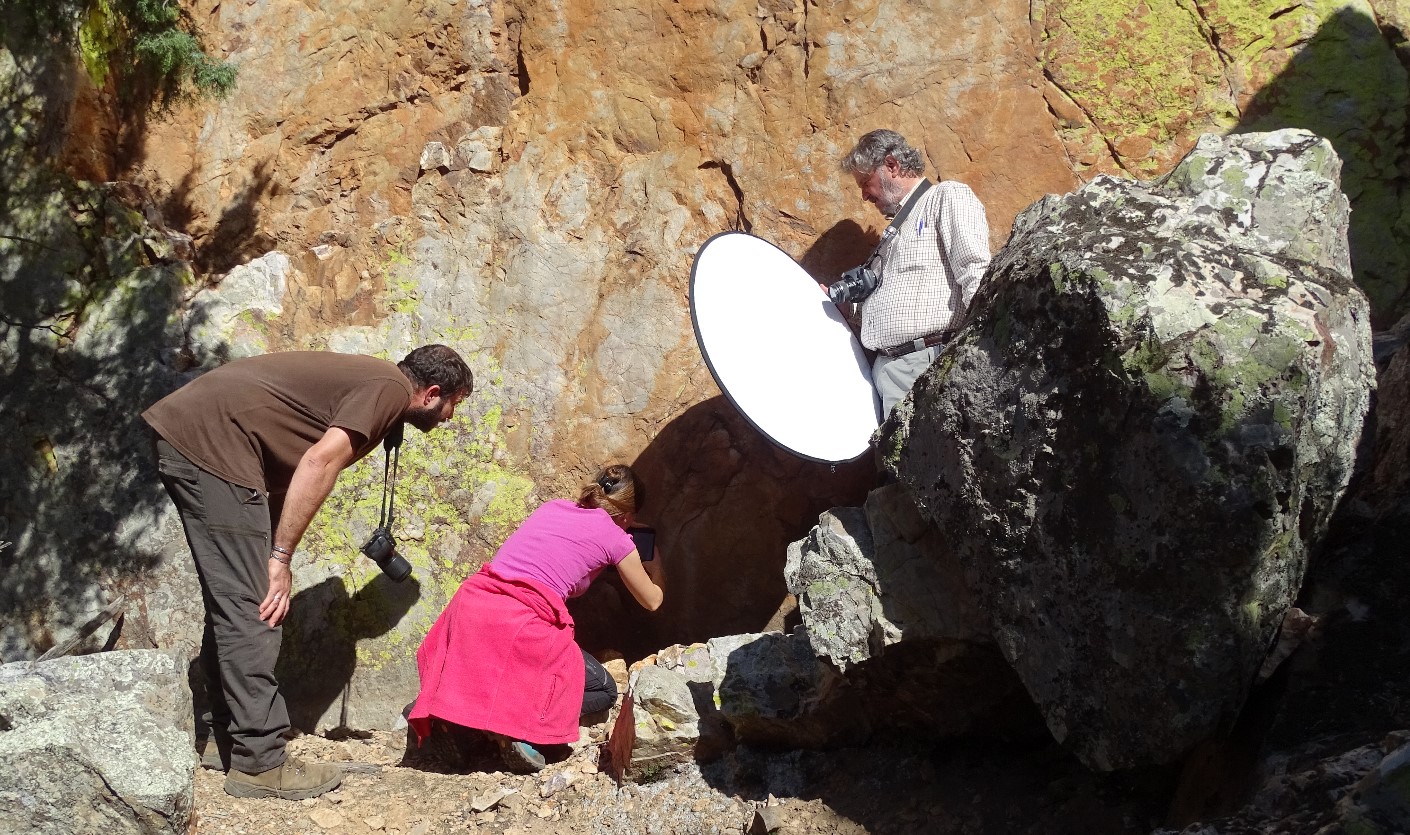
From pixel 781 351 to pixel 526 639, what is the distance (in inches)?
52.4

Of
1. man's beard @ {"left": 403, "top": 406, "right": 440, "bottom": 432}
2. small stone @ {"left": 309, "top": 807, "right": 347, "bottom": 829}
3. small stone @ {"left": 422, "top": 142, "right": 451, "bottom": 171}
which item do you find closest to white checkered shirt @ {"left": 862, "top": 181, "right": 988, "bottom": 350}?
man's beard @ {"left": 403, "top": 406, "right": 440, "bottom": 432}

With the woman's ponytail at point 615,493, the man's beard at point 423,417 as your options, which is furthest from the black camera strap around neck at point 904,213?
the man's beard at point 423,417

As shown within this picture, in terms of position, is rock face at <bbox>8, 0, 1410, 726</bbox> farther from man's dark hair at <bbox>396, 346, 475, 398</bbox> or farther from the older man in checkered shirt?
man's dark hair at <bbox>396, 346, 475, 398</bbox>

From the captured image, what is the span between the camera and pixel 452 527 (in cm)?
475

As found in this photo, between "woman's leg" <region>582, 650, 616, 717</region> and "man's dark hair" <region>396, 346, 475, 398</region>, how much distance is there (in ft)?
3.67

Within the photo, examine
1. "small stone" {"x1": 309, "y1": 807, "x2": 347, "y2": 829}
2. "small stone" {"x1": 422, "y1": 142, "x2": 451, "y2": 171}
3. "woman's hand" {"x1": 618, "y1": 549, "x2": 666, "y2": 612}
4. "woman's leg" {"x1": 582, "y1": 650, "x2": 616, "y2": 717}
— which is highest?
"small stone" {"x1": 422, "y1": 142, "x2": 451, "y2": 171}

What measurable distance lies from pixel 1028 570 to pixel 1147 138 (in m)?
2.42

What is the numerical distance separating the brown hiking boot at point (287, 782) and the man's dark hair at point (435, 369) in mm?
1304

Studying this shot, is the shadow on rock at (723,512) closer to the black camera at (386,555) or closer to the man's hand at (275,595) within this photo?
the black camera at (386,555)

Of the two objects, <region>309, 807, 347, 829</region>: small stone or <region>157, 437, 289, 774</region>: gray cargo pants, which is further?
<region>157, 437, 289, 774</region>: gray cargo pants

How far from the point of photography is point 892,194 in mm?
4180

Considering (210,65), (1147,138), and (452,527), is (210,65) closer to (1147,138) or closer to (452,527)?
(452,527)

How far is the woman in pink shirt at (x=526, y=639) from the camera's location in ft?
→ 12.6

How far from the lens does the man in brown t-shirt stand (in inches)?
141
